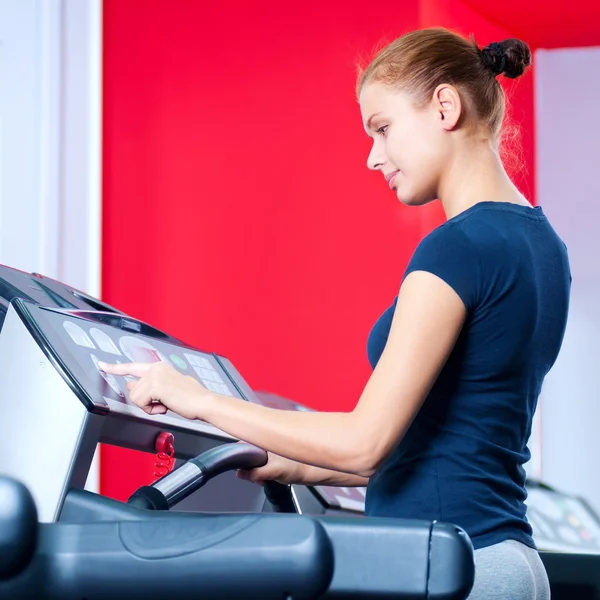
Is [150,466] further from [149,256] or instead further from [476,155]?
[476,155]

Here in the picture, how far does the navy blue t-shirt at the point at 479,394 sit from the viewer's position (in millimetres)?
1135

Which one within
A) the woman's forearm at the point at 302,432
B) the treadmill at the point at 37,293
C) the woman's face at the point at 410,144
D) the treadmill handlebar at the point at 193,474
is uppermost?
the woman's face at the point at 410,144

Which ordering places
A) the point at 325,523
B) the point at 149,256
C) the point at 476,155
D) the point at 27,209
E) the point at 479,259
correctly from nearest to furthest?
the point at 325,523 → the point at 479,259 → the point at 476,155 → the point at 27,209 → the point at 149,256

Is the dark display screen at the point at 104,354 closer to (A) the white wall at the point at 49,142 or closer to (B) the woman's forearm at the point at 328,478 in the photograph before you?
(B) the woman's forearm at the point at 328,478

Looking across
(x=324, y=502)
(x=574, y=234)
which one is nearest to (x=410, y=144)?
(x=324, y=502)

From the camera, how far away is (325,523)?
91cm

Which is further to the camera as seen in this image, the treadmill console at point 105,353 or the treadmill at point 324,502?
the treadmill at point 324,502

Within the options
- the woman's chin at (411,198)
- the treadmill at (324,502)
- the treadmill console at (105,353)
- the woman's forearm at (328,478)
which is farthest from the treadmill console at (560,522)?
the woman's chin at (411,198)

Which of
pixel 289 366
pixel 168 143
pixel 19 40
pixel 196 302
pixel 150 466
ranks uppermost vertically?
pixel 19 40

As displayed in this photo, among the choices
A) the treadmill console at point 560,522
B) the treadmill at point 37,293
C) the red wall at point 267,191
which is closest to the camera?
the treadmill at point 37,293

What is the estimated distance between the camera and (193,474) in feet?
3.93

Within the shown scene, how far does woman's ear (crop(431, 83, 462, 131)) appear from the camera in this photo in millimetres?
1279

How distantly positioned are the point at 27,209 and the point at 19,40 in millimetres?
479

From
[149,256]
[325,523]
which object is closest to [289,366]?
[149,256]
